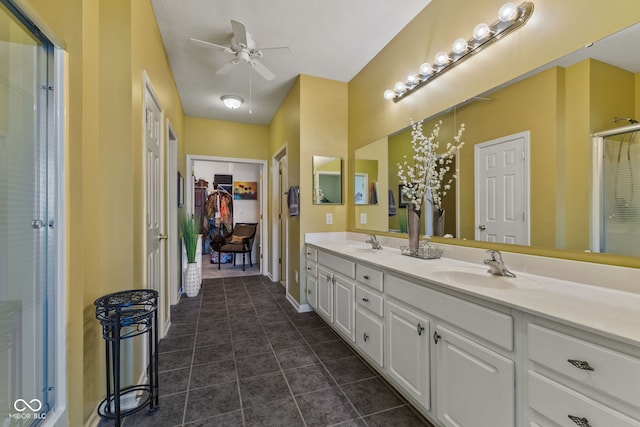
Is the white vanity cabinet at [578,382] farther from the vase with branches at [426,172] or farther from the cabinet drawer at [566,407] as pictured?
the vase with branches at [426,172]

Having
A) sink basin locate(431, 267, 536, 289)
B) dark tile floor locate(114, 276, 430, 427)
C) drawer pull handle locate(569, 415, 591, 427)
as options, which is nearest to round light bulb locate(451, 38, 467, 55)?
sink basin locate(431, 267, 536, 289)

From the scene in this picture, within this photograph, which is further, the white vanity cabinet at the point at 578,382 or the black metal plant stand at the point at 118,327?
the black metal plant stand at the point at 118,327

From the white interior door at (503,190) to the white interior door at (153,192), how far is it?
2268 mm

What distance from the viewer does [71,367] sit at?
51.4 inches

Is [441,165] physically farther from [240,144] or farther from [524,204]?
[240,144]

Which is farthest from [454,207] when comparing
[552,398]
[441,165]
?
[552,398]

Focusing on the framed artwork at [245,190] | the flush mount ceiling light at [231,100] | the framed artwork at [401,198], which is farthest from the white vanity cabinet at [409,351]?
the framed artwork at [245,190]

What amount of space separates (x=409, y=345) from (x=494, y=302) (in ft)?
2.08

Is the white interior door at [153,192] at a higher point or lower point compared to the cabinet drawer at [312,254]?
higher

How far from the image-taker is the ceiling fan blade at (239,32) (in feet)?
6.60

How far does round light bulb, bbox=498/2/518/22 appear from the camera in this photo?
1.44 m

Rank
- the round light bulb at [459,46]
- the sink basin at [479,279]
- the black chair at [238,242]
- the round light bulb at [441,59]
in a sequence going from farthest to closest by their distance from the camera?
the black chair at [238,242], the round light bulb at [441,59], the round light bulb at [459,46], the sink basin at [479,279]

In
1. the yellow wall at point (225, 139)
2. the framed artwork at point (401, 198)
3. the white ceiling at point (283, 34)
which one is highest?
the white ceiling at point (283, 34)

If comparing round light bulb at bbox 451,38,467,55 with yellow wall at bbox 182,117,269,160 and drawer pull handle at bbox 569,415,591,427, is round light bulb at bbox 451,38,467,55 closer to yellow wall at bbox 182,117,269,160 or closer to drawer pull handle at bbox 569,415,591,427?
drawer pull handle at bbox 569,415,591,427
